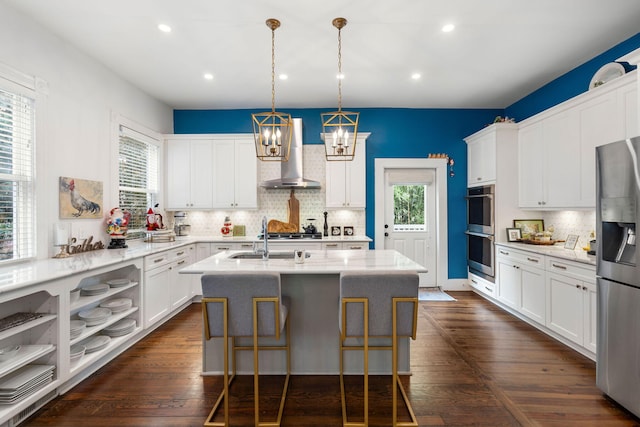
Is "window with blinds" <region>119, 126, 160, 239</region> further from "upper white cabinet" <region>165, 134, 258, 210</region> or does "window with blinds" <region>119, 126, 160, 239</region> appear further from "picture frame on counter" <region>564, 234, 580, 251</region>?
"picture frame on counter" <region>564, 234, 580, 251</region>

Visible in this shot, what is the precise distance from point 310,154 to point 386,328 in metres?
3.49

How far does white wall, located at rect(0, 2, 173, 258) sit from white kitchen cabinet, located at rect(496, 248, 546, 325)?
4.91 metres

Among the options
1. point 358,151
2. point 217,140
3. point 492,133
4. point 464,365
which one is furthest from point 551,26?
point 217,140

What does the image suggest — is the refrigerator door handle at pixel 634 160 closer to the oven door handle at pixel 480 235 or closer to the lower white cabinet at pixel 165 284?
the oven door handle at pixel 480 235

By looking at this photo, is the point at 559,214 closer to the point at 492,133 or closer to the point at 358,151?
the point at 492,133

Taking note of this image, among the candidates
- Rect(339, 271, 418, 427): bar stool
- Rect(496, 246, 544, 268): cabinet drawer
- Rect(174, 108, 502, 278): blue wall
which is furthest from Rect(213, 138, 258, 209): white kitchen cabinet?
Rect(496, 246, 544, 268): cabinet drawer

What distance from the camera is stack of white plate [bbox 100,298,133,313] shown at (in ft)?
9.56

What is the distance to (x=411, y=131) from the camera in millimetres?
5027

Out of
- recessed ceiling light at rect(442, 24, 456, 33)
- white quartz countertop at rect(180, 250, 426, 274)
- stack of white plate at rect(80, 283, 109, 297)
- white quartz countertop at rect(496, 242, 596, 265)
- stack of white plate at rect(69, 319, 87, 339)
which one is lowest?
stack of white plate at rect(69, 319, 87, 339)

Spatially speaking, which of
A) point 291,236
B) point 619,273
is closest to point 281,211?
point 291,236

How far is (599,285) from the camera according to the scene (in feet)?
7.31

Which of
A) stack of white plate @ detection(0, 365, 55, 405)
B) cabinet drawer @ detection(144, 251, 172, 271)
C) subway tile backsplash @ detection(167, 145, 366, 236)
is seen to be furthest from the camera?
subway tile backsplash @ detection(167, 145, 366, 236)

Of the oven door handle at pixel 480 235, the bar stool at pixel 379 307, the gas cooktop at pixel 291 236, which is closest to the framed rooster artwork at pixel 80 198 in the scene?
the gas cooktop at pixel 291 236

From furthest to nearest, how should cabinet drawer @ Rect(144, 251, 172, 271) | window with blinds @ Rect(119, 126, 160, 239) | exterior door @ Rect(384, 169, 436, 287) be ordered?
exterior door @ Rect(384, 169, 436, 287) < window with blinds @ Rect(119, 126, 160, 239) < cabinet drawer @ Rect(144, 251, 172, 271)
